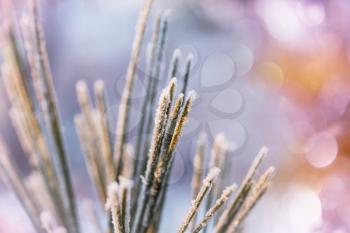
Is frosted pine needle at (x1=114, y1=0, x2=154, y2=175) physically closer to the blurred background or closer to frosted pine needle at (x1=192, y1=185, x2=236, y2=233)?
frosted pine needle at (x1=192, y1=185, x2=236, y2=233)

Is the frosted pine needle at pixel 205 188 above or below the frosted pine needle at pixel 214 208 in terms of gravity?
above

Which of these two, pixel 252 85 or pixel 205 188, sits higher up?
pixel 252 85

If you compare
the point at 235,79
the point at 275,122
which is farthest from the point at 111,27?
the point at 275,122

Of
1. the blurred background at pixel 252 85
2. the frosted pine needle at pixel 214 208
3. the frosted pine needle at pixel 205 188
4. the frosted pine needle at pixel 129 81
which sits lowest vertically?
the frosted pine needle at pixel 214 208

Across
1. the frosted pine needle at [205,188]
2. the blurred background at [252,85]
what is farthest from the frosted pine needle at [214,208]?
the blurred background at [252,85]

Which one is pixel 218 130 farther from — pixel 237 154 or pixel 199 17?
pixel 199 17

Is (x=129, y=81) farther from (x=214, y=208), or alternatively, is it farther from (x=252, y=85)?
(x=252, y=85)

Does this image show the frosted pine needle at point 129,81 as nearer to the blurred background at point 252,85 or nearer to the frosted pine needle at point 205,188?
the frosted pine needle at point 205,188

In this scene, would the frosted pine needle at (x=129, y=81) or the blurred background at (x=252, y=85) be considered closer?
the frosted pine needle at (x=129, y=81)

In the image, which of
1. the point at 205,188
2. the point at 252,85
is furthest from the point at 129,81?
the point at 252,85
